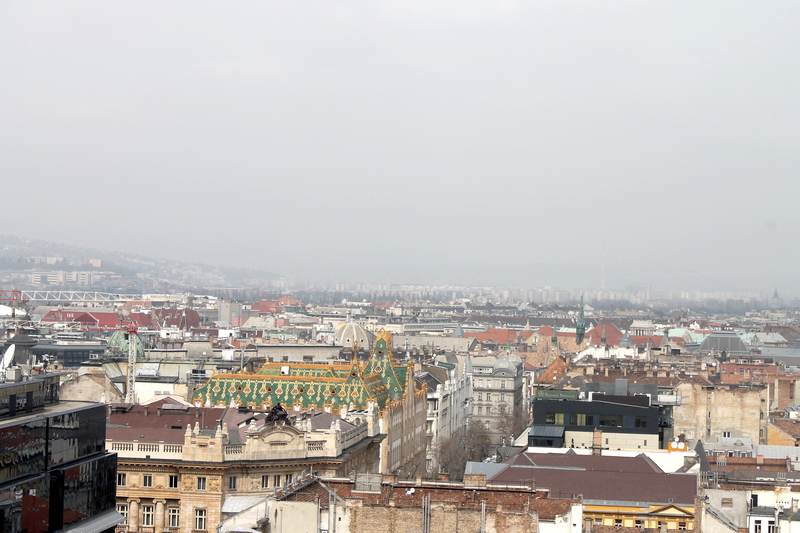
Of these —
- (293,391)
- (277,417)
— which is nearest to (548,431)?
(293,391)

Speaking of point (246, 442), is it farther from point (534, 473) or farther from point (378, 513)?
point (378, 513)

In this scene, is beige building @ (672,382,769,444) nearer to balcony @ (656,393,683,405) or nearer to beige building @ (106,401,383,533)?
balcony @ (656,393,683,405)

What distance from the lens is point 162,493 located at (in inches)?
2584

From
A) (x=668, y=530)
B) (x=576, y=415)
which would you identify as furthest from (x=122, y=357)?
(x=668, y=530)

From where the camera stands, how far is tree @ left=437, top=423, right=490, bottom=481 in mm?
96688

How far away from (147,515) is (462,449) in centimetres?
4533

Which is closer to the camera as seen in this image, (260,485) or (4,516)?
(4,516)

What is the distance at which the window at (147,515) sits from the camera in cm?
6575

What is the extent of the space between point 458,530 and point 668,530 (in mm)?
12786

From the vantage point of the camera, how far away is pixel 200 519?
2554 inches

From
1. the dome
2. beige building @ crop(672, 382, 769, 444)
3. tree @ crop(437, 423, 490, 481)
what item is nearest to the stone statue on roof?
tree @ crop(437, 423, 490, 481)

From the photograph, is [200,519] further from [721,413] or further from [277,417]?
[721,413]

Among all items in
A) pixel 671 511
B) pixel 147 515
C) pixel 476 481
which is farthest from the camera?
pixel 147 515

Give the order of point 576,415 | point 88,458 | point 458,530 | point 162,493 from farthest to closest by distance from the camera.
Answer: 1. point 576,415
2. point 162,493
3. point 458,530
4. point 88,458
